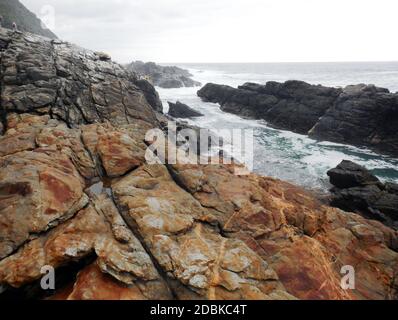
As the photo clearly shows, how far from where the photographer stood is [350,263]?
8.80 metres

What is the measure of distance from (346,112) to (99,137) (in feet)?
90.0

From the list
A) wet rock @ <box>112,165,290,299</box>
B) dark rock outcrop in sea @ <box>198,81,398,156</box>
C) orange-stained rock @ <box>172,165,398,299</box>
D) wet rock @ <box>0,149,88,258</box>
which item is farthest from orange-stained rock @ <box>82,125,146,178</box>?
dark rock outcrop in sea @ <box>198,81,398,156</box>

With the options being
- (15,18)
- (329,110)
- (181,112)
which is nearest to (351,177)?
(329,110)

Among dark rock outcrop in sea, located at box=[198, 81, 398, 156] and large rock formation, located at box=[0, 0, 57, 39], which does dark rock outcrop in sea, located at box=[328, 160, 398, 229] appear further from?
large rock formation, located at box=[0, 0, 57, 39]

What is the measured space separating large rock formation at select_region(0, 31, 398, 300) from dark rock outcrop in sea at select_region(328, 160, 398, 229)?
4.28m

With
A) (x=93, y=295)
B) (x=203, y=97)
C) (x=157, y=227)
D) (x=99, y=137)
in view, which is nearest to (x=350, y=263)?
(x=157, y=227)

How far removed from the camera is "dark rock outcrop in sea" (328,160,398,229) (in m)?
14.3

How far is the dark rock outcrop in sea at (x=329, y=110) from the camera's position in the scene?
27.4 m

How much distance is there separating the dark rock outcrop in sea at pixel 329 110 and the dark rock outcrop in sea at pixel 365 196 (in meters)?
12.0

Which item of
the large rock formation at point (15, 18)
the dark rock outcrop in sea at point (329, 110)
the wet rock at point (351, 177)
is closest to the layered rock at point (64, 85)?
the wet rock at point (351, 177)

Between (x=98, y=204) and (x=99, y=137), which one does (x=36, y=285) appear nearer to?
(x=98, y=204)

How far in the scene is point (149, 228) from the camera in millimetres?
7242

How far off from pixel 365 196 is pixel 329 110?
1865 centimetres

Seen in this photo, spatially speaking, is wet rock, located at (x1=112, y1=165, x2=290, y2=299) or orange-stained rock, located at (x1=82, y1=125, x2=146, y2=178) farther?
orange-stained rock, located at (x1=82, y1=125, x2=146, y2=178)
